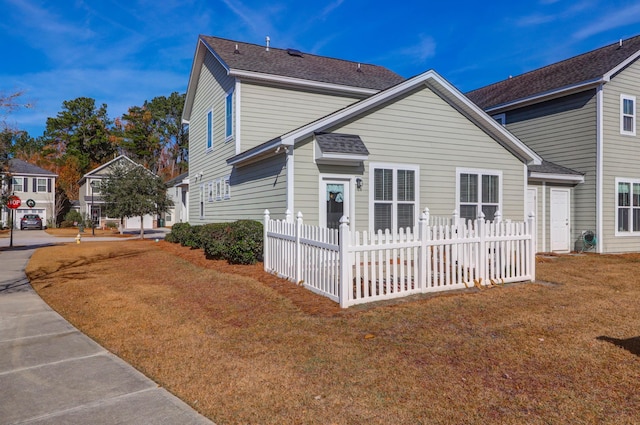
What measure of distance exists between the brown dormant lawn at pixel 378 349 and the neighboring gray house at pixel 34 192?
37.0m

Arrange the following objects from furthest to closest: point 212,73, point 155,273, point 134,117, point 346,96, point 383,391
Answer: point 134,117 → point 212,73 → point 346,96 → point 155,273 → point 383,391

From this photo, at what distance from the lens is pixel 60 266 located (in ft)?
38.4

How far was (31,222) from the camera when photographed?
36812 mm

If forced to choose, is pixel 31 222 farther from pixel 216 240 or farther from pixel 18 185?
pixel 216 240

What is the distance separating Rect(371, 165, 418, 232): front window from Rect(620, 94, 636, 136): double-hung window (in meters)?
8.94

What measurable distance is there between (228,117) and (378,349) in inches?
443

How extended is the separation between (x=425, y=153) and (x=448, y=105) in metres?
1.56

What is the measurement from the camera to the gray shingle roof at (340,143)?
10.1m

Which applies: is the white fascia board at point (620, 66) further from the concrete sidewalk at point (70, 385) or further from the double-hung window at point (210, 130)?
the concrete sidewalk at point (70, 385)

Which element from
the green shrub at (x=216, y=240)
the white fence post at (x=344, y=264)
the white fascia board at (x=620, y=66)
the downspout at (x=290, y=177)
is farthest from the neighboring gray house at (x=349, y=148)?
the white fence post at (x=344, y=264)

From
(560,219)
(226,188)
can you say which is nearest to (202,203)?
(226,188)

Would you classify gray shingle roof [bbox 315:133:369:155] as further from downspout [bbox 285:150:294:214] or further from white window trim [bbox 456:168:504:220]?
white window trim [bbox 456:168:504:220]

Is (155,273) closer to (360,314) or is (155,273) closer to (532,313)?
(360,314)

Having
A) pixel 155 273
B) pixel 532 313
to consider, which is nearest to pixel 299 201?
pixel 155 273
